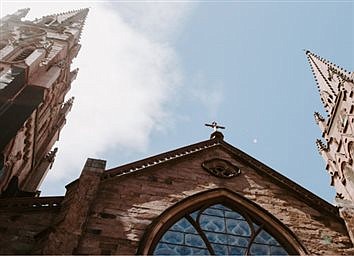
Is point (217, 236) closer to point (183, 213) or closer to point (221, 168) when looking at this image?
point (183, 213)

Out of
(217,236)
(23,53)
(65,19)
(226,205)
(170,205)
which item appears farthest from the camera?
(65,19)

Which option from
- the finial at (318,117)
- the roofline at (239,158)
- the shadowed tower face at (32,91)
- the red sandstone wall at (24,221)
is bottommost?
the red sandstone wall at (24,221)

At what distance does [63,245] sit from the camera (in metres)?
7.86

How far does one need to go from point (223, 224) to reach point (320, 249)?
79.3 inches

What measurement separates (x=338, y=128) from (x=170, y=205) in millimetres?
16770

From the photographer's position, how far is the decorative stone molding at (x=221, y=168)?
11.2 metres

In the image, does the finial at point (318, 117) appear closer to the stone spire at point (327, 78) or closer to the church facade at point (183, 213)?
the stone spire at point (327, 78)

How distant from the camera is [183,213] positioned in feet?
31.8

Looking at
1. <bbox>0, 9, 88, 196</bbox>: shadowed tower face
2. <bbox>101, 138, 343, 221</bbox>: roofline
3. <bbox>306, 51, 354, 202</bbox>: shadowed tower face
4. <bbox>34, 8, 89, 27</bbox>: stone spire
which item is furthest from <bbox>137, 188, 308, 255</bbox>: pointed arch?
<bbox>34, 8, 89, 27</bbox>: stone spire

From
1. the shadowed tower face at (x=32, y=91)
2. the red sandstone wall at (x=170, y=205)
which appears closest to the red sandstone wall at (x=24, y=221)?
the red sandstone wall at (x=170, y=205)

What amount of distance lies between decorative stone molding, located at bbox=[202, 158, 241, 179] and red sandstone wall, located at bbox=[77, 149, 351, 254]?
0.48 ft

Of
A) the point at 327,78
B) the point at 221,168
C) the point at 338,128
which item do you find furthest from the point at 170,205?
the point at 327,78

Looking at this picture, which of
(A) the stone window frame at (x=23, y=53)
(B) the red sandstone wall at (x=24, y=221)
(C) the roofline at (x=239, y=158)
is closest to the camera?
(B) the red sandstone wall at (x=24, y=221)

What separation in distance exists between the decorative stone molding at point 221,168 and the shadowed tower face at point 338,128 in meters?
8.03
